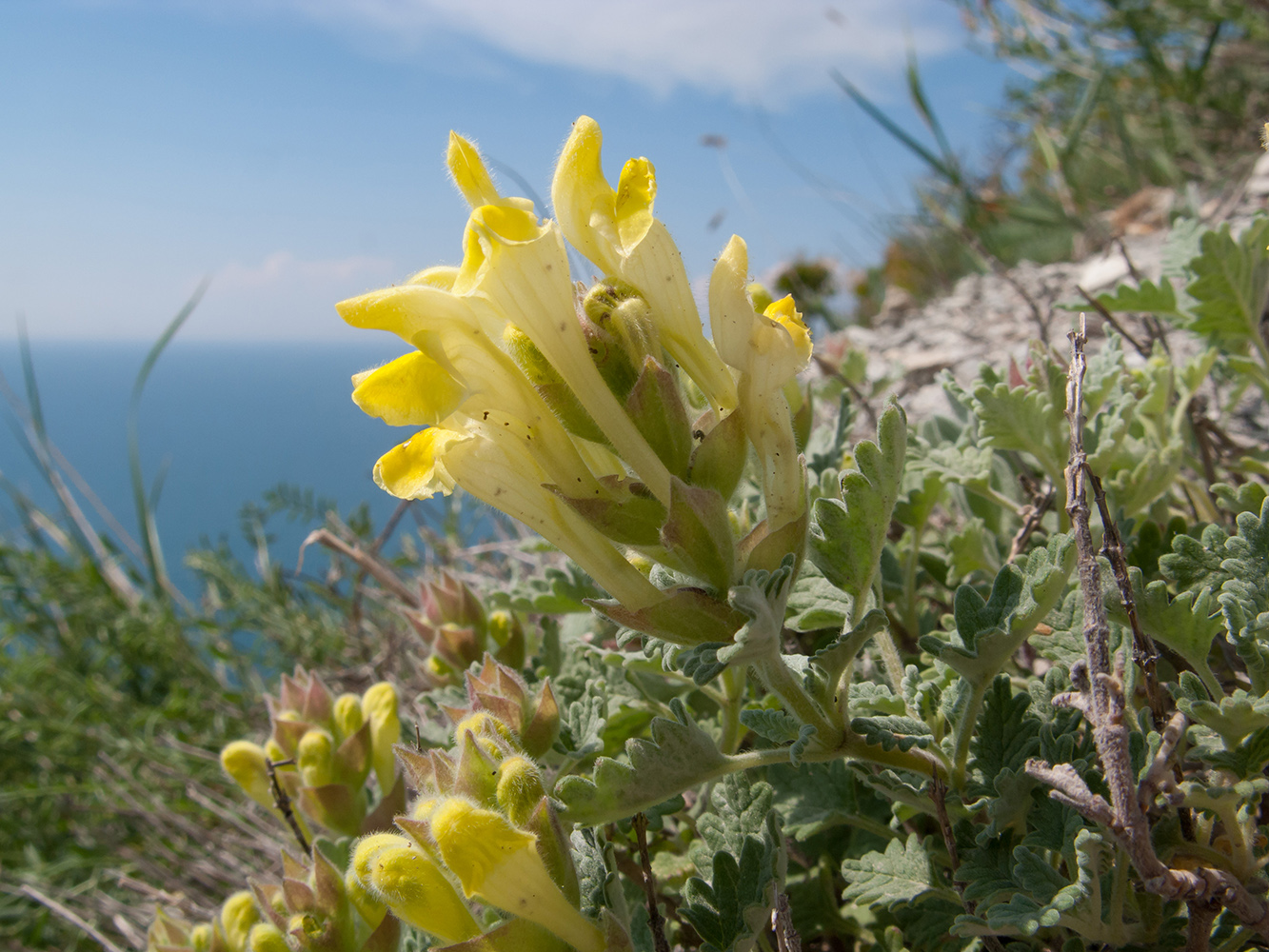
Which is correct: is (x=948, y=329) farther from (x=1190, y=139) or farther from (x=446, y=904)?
(x=446, y=904)

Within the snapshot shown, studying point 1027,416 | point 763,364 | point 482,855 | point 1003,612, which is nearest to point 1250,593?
point 1003,612

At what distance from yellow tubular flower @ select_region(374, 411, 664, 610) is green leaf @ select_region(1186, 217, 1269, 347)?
3.36 feet

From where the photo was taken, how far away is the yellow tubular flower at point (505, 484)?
0.82 meters

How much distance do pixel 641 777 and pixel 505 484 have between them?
298 millimetres

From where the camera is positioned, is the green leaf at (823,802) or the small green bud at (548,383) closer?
the small green bud at (548,383)

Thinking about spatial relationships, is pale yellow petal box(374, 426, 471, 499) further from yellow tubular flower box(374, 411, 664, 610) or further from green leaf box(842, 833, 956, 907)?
green leaf box(842, 833, 956, 907)

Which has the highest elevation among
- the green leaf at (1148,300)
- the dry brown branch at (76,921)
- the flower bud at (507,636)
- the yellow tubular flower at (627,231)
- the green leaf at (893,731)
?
the yellow tubular flower at (627,231)

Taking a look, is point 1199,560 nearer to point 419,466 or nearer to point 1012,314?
point 419,466

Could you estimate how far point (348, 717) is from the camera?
53.5 inches

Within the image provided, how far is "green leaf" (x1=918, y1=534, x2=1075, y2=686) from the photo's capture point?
0.73m

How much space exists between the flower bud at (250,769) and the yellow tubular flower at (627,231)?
3.56 ft

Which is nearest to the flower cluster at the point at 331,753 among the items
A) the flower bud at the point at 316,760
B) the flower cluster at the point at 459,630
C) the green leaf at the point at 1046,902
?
the flower bud at the point at 316,760

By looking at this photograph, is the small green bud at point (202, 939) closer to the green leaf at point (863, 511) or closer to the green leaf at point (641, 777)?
the green leaf at point (641, 777)

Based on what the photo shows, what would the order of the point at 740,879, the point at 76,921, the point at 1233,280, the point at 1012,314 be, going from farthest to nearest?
1. the point at 1012,314
2. the point at 76,921
3. the point at 1233,280
4. the point at 740,879
